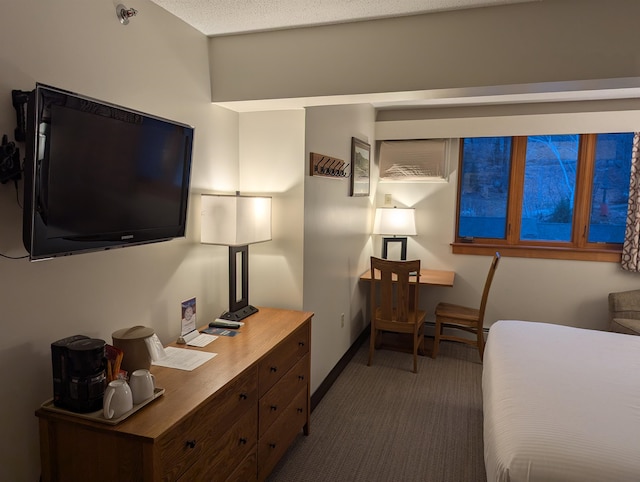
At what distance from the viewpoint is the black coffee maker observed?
1.46 m

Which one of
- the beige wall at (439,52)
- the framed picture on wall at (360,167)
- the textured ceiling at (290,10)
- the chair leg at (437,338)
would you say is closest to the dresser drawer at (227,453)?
the beige wall at (439,52)

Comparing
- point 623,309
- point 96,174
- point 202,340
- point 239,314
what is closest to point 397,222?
point 623,309

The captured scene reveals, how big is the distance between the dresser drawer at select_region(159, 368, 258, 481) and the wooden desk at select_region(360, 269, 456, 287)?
2373 mm

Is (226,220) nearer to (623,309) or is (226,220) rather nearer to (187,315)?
(187,315)

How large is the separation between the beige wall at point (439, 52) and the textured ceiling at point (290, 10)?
0.06m

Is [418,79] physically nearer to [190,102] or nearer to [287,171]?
[287,171]

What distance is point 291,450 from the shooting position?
2.65 m

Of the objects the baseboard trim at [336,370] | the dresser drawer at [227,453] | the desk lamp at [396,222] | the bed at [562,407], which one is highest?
the desk lamp at [396,222]

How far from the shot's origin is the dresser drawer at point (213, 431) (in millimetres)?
1472

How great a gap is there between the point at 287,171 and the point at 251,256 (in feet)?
2.01

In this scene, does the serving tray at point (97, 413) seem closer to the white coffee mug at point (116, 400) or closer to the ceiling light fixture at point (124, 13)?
the white coffee mug at point (116, 400)

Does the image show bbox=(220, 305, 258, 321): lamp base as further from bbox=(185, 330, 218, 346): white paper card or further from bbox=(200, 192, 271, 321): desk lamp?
bbox=(185, 330, 218, 346): white paper card

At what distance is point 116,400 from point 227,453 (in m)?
0.59

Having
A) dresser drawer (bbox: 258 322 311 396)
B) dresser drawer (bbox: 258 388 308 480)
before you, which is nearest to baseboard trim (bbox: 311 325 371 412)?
dresser drawer (bbox: 258 388 308 480)
